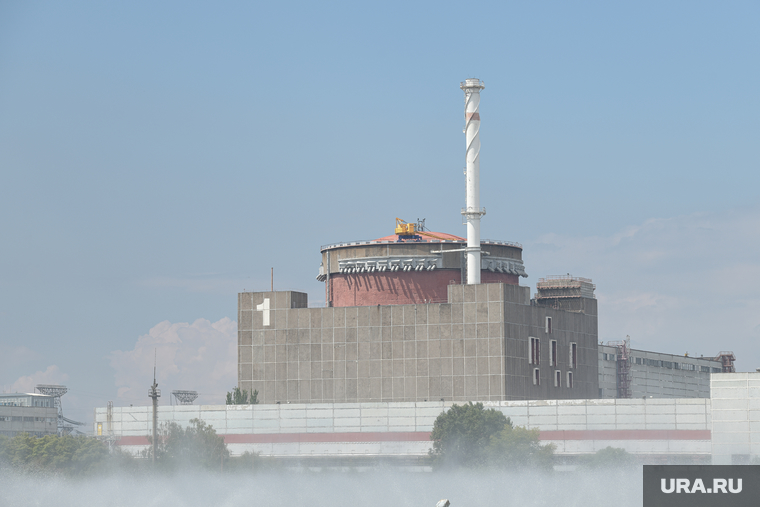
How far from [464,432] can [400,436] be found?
10404mm

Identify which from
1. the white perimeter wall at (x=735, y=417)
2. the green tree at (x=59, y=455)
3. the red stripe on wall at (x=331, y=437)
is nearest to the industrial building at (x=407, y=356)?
the red stripe on wall at (x=331, y=437)

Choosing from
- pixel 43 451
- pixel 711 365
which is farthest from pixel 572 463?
pixel 711 365

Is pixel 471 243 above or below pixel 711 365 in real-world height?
above

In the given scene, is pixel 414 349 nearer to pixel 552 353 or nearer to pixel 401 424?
pixel 401 424

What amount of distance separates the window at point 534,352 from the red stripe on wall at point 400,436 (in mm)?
16573

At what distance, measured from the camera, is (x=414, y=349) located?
13775 cm

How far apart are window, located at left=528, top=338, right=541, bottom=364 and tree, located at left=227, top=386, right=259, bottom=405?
3675 cm

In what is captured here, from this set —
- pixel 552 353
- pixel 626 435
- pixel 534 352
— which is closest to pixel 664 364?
pixel 552 353

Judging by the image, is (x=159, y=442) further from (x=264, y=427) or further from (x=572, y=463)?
(x=572, y=463)

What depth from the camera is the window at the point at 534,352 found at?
13912 centimetres

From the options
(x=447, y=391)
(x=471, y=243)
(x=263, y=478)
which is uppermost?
(x=471, y=243)

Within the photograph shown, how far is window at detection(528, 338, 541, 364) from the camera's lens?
139m

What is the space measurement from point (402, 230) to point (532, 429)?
117ft

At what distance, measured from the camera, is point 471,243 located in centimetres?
13900
